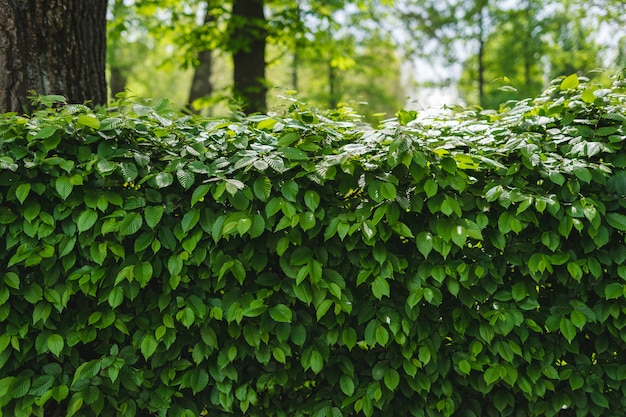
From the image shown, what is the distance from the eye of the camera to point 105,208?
2590 mm

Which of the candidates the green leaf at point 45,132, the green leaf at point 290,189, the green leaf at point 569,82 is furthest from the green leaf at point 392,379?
the green leaf at point 45,132

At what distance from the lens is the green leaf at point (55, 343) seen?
2.67 meters

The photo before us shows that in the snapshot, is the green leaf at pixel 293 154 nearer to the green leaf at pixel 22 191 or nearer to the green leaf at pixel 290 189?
the green leaf at pixel 290 189

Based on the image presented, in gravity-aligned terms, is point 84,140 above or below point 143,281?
above

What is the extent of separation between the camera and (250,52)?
28.5ft

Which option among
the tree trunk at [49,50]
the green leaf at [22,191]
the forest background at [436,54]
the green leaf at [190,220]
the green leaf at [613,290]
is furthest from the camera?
the forest background at [436,54]

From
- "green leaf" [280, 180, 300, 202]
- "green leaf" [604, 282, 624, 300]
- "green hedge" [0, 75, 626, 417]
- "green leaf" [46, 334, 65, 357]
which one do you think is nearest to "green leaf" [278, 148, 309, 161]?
"green hedge" [0, 75, 626, 417]

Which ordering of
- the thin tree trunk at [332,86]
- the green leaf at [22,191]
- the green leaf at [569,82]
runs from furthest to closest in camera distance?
the thin tree trunk at [332,86] → the green leaf at [569,82] → the green leaf at [22,191]

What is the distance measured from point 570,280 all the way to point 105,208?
95.5 inches

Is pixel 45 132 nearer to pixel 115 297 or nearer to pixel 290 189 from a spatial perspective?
pixel 115 297

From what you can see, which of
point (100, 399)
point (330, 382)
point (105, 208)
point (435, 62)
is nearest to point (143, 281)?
point (105, 208)

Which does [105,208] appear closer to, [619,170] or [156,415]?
[156,415]

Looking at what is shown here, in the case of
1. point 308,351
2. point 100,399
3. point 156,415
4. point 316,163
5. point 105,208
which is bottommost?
point 156,415

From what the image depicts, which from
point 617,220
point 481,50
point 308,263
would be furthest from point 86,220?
point 481,50
